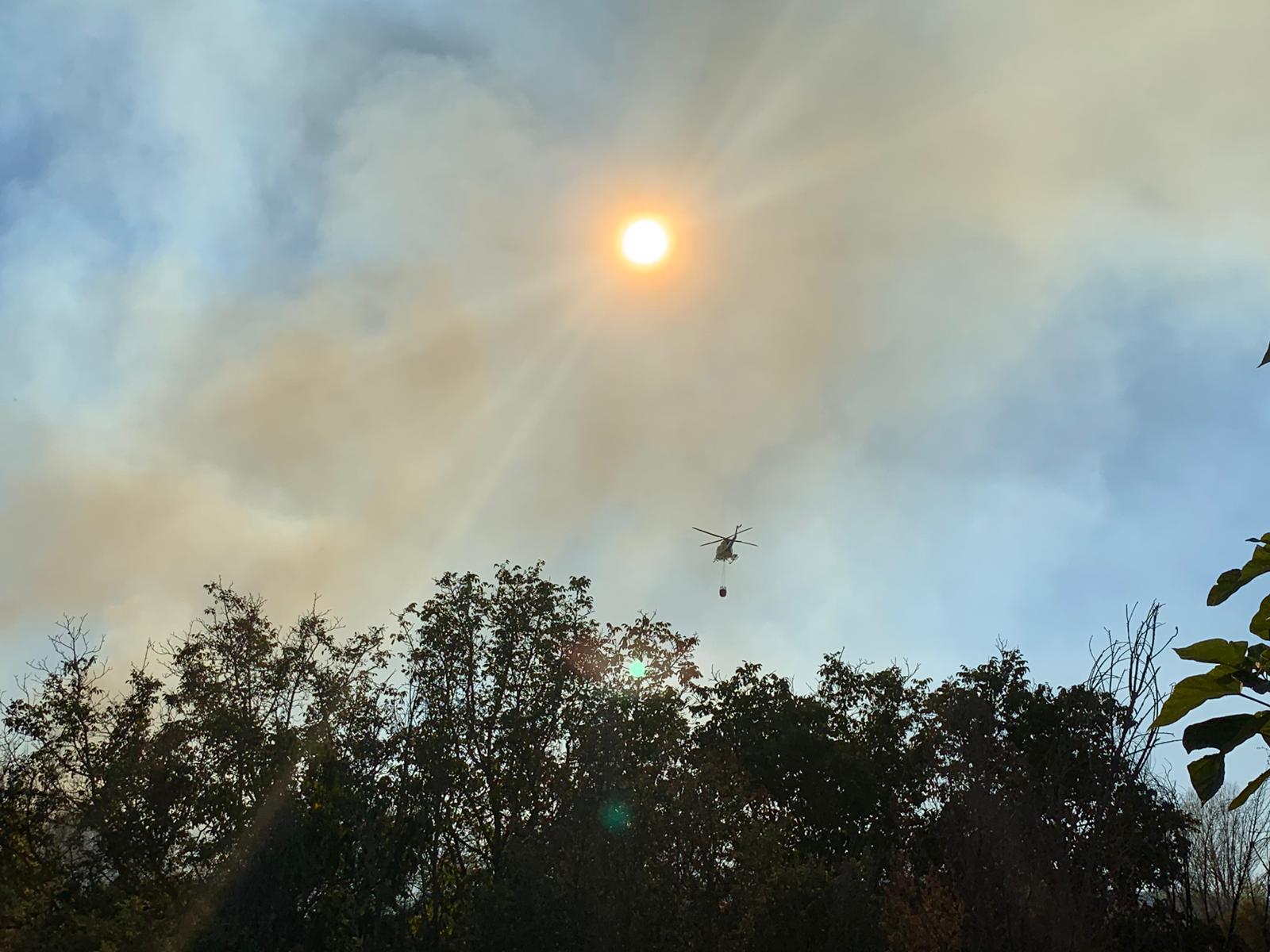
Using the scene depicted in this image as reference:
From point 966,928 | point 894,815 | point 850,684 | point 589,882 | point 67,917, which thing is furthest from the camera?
point 850,684

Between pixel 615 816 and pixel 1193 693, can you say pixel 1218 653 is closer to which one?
pixel 1193 693

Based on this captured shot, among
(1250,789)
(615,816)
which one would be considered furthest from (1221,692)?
(615,816)

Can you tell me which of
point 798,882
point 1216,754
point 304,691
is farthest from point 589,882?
point 1216,754

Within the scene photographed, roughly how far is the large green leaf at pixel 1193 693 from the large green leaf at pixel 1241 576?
0.20 m

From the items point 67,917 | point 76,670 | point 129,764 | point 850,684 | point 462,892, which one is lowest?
point 67,917

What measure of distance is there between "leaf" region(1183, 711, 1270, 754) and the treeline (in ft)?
30.8

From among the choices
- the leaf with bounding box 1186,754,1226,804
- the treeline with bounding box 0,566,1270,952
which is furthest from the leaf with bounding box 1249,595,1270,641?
the treeline with bounding box 0,566,1270,952

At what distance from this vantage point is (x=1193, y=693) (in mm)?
1915

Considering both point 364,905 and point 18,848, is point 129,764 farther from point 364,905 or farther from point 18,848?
point 364,905

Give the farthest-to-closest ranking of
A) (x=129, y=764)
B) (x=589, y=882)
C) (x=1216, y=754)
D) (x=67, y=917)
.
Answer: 1. (x=129, y=764)
2. (x=67, y=917)
3. (x=589, y=882)
4. (x=1216, y=754)

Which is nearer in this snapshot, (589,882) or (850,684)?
(589,882)

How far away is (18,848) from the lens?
22594 mm

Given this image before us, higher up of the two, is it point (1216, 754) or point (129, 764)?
point (129, 764)

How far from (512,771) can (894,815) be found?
44.1 feet
